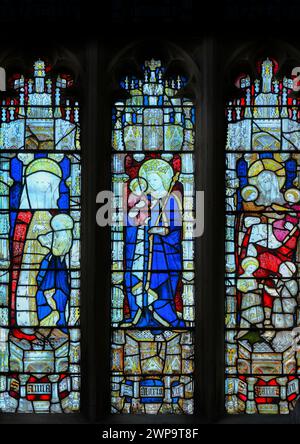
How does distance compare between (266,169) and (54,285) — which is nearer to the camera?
(54,285)

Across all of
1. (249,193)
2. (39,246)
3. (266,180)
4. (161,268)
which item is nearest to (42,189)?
(39,246)

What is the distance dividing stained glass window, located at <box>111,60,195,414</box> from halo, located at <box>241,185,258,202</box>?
0.34 meters

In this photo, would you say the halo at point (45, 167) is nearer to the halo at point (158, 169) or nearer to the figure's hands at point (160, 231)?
the halo at point (158, 169)

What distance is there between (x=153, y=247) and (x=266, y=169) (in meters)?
0.90

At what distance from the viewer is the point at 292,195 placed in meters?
6.39

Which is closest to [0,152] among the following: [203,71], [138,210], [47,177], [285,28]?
[47,177]

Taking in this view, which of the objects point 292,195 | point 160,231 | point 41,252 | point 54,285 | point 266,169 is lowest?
point 54,285

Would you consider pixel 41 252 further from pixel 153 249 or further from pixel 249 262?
pixel 249 262

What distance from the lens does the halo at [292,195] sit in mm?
6385

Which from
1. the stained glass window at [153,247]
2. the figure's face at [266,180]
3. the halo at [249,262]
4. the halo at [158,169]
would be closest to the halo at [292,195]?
the figure's face at [266,180]

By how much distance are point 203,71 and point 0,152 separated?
56.1 inches

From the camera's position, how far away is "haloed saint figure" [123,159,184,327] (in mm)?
6301

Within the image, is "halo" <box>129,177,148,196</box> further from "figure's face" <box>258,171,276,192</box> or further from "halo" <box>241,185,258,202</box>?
"figure's face" <box>258,171,276,192</box>

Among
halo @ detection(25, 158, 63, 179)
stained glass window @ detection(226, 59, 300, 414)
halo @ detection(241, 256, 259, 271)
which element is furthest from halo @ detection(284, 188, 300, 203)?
halo @ detection(25, 158, 63, 179)
